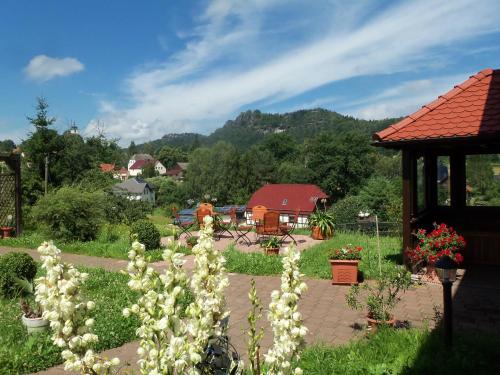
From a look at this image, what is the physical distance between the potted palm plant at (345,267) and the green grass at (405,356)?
240 cm

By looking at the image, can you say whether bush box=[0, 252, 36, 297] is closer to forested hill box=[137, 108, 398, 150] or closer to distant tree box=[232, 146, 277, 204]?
→ distant tree box=[232, 146, 277, 204]

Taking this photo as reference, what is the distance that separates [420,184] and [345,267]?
265cm

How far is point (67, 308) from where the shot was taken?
1.57 metres

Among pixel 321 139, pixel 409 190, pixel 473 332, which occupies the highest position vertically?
Result: pixel 321 139

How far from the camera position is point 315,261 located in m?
8.38

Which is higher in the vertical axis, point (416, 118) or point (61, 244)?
point (416, 118)

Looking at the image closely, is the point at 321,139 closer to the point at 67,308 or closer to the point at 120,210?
the point at 120,210

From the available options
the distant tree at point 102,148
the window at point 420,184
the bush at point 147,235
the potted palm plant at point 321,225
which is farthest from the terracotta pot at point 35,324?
the distant tree at point 102,148

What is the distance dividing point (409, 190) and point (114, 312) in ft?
17.0

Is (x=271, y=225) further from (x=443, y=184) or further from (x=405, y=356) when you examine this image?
(x=405, y=356)

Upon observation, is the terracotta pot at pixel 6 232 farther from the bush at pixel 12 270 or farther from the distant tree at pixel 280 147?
the distant tree at pixel 280 147

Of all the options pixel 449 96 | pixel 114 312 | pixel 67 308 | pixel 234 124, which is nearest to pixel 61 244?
pixel 114 312

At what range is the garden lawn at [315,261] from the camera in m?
7.70

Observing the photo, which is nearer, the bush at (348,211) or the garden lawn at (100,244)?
the garden lawn at (100,244)
